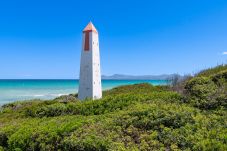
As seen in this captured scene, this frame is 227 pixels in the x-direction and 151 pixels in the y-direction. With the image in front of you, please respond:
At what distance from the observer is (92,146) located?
17.0 ft

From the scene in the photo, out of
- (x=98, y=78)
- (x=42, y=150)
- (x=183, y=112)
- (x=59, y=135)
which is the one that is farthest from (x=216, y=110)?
(x=98, y=78)

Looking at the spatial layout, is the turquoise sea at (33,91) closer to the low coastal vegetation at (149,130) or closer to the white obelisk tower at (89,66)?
the white obelisk tower at (89,66)

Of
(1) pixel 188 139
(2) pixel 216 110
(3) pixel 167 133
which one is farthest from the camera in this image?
(2) pixel 216 110

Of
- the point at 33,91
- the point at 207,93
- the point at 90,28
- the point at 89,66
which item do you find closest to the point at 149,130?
the point at 207,93

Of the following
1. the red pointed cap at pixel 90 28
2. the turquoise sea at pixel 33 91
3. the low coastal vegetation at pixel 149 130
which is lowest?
the turquoise sea at pixel 33 91

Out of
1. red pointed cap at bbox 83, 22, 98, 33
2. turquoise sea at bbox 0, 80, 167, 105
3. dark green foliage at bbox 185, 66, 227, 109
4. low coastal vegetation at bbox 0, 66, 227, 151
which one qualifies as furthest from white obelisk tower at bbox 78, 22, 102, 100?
turquoise sea at bbox 0, 80, 167, 105

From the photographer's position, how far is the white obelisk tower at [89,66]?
1494 cm

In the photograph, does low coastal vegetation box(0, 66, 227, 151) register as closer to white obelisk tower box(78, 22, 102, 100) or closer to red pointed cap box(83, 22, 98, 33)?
white obelisk tower box(78, 22, 102, 100)

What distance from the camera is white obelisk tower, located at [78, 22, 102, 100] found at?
14938 millimetres

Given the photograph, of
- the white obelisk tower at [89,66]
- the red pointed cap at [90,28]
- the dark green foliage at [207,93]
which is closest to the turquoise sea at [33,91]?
the white obelisk tower at [89,66]

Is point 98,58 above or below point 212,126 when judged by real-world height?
above

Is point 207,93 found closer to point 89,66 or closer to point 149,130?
point 149,130

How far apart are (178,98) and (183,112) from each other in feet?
5.98

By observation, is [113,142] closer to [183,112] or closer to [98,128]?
[98,128]
